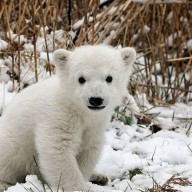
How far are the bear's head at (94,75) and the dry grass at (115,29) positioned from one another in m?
1.38

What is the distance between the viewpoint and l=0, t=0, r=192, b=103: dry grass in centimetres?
577

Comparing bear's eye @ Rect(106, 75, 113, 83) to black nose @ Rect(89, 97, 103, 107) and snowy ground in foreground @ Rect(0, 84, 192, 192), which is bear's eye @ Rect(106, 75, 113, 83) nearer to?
black nose @ Rect(89, 97, 103, 107)

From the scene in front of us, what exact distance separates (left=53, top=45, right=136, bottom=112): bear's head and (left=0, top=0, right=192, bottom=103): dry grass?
4.54ft

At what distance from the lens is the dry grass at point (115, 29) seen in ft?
18.9

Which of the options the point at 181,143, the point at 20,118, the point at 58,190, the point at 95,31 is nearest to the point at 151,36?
A: the point at 95,31

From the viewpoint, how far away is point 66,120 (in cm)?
376

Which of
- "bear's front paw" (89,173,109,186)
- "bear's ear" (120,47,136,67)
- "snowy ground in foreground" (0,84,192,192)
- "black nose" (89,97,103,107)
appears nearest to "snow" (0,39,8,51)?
"snowy ground in foreground" (0,84,192,192)

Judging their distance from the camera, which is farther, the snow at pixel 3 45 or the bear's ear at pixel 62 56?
the snow at pixel 3 45

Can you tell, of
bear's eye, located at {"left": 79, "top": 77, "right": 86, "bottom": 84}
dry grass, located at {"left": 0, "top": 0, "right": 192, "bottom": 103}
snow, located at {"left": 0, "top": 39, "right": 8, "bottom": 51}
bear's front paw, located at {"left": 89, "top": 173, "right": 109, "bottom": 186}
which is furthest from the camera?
snow, located at {"left": 0, "top": 39, "right": 8, "bottom": 51}

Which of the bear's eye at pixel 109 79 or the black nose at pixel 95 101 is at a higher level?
the bear's eye at pixel 109 79

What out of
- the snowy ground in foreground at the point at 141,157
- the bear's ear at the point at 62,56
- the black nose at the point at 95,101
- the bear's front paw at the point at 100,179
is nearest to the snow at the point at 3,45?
the snowy ground in foreground at the point at 141,157

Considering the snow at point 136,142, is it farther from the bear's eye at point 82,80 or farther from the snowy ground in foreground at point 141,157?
the bear's eye at point 82,80

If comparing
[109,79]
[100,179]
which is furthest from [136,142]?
[109,79]

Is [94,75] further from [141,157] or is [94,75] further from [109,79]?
[141,157]
